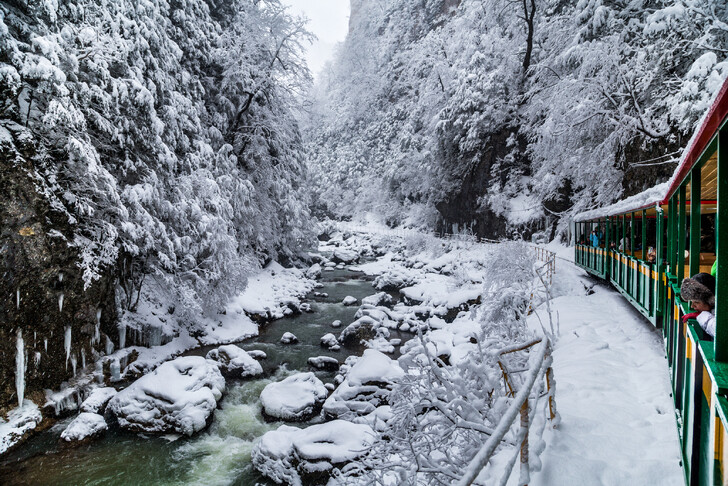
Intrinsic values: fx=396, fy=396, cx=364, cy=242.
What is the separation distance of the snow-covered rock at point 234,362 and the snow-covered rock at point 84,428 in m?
2.99

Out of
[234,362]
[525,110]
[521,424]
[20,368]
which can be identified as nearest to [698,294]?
[521,424]

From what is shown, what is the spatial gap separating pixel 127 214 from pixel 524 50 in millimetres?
26848

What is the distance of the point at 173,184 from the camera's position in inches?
460

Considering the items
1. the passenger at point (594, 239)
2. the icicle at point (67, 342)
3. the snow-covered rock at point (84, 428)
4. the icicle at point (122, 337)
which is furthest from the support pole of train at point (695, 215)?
the icicle at point (122, 337)

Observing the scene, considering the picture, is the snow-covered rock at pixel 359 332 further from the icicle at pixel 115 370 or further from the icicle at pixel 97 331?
the icicle at pixel 97 331

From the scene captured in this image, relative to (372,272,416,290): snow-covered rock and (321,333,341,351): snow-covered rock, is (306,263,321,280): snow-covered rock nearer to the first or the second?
(372,272,416,290): snow-covered rock

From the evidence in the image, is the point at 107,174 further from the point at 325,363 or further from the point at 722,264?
the point at 722,264

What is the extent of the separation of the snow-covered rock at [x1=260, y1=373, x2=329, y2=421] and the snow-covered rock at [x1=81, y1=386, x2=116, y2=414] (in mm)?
3265

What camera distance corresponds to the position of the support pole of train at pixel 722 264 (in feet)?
6.88

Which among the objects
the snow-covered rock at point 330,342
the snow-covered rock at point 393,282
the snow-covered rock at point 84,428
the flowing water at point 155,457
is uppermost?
the snow-covered rock at point 393,282

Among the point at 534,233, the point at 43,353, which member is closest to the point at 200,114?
the point at 43,353

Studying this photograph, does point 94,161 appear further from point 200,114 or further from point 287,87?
point 287,87

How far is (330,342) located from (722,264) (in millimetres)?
10960

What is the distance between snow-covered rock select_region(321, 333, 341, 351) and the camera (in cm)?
1207
